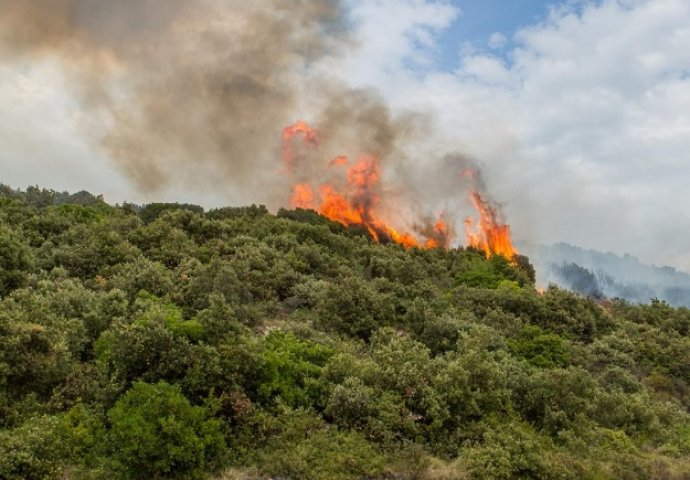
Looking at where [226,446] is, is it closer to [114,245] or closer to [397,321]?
[397,321]

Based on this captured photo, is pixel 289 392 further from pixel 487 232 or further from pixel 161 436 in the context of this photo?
pixel 487 232

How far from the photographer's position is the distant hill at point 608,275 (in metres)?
114

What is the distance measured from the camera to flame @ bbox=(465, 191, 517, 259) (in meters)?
69.4

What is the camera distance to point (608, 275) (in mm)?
160250

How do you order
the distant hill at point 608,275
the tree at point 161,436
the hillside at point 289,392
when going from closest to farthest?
the tree at point 161,436 < the hillside at point 289,392 < the distant hill at point 608,275

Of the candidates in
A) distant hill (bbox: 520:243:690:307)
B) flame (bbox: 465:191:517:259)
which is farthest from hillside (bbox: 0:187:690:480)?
distant hill (bbox: 520:243:690:307)

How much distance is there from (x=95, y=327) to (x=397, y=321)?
1480 cm

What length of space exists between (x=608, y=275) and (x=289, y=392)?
16238 cm

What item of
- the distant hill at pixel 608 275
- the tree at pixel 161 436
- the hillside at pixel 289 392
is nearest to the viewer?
the tree at pixel 161 436

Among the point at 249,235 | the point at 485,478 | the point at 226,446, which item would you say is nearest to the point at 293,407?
the point at 226,446

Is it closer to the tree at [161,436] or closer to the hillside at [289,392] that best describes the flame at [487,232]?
the hillside at [289,392]

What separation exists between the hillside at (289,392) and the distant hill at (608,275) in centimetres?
7969

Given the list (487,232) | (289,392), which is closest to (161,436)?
(289,392)

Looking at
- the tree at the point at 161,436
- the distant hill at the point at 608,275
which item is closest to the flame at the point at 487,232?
the distant hill at the point at 608,275
